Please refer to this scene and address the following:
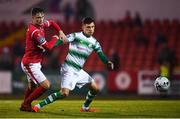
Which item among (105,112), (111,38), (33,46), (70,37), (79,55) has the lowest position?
(111,38)

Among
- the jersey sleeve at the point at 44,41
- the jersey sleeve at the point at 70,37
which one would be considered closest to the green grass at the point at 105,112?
the jersey sleeve at the point at 44,41

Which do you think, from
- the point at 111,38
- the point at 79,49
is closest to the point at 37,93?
the point at 79,49

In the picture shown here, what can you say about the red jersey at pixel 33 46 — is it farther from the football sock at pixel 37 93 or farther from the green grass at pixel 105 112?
the green grass at pixel 105 112

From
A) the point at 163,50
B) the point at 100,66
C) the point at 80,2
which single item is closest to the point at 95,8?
the point at 80,2

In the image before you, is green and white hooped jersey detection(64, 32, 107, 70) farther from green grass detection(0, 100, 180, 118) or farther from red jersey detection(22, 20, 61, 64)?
green grass detection(0, 100, 180, 118)

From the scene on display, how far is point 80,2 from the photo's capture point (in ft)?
87.9

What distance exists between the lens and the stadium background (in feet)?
74.6

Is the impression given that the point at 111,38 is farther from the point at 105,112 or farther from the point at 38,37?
the point at 38,37

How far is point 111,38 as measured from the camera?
88.8ft

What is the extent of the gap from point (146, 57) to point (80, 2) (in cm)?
398

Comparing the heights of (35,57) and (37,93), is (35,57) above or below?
above

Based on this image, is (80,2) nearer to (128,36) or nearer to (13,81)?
(128,36)

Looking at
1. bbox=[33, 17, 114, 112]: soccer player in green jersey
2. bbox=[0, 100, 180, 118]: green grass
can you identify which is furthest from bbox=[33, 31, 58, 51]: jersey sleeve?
bbox=[0, 100, 180, 118]: green grass

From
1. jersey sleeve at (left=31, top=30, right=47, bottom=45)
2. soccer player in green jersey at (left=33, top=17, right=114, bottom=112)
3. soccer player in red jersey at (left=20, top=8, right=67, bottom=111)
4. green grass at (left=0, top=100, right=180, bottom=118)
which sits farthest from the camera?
soccer player in green jersey at (left=33, top=17, right=114, bottom=112)
